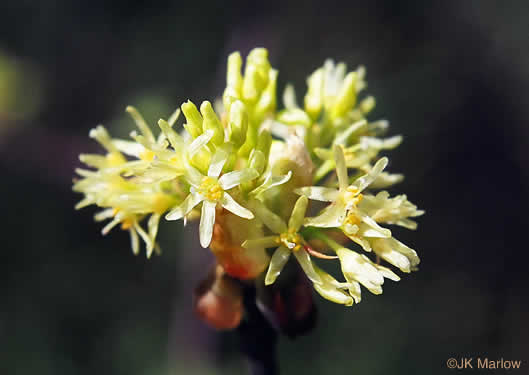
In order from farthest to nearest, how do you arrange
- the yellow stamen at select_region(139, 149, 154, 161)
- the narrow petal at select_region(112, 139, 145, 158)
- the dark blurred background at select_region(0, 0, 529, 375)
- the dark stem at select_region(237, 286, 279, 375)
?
the dark blurred background at select_region(0, 0, 529, 375) < the narrow petal at select_region(112, 139, 145, 158) < the dark stem at select_region(237, 286, 279, 375) < the yellow stamen at select_region(139, 149, 154, 161)

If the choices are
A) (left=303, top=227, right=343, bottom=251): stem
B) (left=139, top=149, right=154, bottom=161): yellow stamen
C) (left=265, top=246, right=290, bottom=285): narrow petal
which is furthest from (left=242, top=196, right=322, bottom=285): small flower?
(left=139, top=149, right=154, bottom=161): yellow stamen

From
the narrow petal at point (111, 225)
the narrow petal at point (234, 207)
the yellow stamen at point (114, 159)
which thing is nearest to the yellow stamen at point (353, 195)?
the narrow petal at point (234, 207)

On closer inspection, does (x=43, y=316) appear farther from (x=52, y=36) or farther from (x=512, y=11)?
(x=512, y=11)

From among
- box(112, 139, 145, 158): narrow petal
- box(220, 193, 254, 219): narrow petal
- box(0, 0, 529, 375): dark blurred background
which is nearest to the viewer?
box(220, 193, 254, 219): narrow petal

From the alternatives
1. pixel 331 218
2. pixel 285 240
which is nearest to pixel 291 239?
pixel 285 240

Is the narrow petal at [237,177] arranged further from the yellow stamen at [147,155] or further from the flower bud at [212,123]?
the yellow stamen at [147,155]

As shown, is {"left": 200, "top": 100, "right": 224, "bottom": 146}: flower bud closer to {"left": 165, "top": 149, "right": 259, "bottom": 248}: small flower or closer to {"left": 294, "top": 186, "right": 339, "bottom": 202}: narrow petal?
A: {"left": 165, "top": 149, "right": 259, "bottom": 248}: small flower
